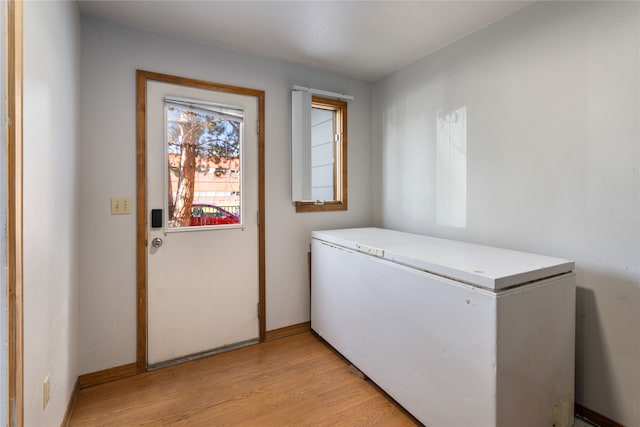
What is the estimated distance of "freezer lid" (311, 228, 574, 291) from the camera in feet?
4.44

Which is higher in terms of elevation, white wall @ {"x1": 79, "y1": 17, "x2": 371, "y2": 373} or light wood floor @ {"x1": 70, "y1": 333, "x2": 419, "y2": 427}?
white wall @ {"x1": 79, "y1": 17, "x2": 371, "y2": 373}

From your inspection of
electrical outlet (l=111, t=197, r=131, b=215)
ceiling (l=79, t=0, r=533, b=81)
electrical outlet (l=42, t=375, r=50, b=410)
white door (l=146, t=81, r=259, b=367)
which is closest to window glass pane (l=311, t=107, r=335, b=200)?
ceiling (l=79, t=0, r=533, b=81)

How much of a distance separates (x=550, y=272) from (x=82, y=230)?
265 centimetres

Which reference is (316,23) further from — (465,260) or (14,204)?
(14,204)

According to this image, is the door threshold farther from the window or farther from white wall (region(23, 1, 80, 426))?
the window

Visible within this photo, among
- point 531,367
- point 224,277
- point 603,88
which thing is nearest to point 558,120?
point 603,88

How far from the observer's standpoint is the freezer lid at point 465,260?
1353 millimetres

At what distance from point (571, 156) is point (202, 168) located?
2364 millimetres

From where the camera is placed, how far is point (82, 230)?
203 centimetres

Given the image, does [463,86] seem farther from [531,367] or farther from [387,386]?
[387,386]

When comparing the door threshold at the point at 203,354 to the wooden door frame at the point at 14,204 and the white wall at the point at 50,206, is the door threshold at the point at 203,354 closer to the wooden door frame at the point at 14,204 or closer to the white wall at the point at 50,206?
the white wall at the point at 50,206

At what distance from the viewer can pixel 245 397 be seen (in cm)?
196

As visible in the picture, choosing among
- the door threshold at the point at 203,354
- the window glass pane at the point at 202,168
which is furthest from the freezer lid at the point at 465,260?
the door threshold at the point at 203,354

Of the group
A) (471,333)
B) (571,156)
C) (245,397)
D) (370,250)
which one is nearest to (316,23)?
(370,250)
